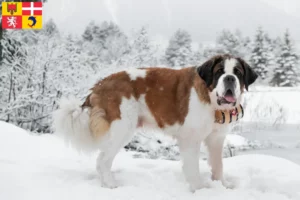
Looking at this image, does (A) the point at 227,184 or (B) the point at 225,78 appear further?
(A) the point at 227,184

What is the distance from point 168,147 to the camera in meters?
7.94

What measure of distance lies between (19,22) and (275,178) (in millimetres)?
8668

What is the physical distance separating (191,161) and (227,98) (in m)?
0.75

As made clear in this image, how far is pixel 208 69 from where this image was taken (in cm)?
324

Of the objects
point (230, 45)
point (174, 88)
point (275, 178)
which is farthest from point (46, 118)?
point (230, 45)

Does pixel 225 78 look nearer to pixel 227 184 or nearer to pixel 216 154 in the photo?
pixel 216 154

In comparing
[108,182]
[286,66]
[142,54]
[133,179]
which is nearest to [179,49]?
[286,66]

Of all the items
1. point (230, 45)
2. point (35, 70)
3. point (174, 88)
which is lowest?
point (174, 88)

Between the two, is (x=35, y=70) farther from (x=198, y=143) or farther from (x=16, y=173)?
(x=198, y=143)

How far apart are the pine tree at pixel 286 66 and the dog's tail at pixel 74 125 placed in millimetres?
36181

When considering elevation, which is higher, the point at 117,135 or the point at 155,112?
the point at 155,112

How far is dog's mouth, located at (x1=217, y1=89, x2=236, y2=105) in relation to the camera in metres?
3.11

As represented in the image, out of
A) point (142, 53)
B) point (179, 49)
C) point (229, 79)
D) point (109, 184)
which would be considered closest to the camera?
point (229, 79)

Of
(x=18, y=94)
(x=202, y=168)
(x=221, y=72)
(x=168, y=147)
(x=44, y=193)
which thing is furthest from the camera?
(x=18, y=94)
